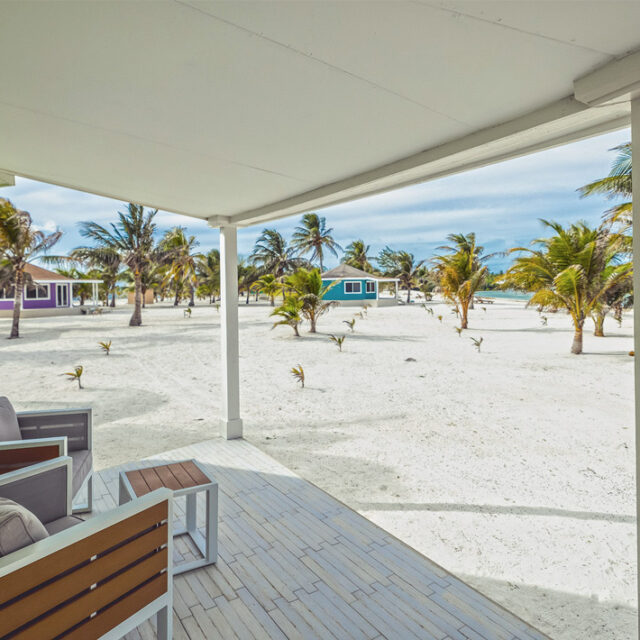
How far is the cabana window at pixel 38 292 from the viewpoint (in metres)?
23.8

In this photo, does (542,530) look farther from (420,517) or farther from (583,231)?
(583,231)

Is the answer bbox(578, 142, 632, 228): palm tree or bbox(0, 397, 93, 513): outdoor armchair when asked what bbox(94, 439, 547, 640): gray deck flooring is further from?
bbox(578, 142, 632, 228): palm tree

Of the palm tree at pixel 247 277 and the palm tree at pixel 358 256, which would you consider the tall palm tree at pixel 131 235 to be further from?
the palm tree at pixel 358 256

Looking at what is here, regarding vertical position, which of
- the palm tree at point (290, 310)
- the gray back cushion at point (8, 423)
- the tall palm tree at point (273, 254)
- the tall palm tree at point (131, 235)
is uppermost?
the tall palm tree at point (273, 254)

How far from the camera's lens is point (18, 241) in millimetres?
14047

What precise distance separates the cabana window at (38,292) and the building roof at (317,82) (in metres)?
25.6

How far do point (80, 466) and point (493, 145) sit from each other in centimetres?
308

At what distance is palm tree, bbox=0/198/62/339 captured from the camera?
13688mm

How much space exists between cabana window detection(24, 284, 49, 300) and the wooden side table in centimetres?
2617

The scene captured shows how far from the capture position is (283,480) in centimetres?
365

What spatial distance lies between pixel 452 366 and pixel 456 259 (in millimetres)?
7241

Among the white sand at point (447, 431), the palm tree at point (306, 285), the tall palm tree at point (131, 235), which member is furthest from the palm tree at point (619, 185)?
the tall palm tree at point (131, 235)

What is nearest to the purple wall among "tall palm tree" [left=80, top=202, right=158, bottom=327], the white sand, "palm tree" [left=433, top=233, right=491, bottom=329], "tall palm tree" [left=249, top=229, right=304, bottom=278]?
"tall palm tree" [left=80, top=202, right=158, bottom=327]

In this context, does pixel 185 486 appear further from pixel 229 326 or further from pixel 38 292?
pixel 38 292
